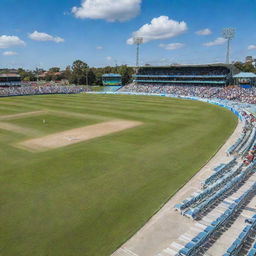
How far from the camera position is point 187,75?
8294cm

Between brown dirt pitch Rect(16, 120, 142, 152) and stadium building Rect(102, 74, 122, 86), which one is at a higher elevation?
stadium building Rect(102, 74, 122, 86)

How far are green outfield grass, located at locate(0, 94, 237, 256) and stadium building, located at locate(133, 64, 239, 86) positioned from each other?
172 ft

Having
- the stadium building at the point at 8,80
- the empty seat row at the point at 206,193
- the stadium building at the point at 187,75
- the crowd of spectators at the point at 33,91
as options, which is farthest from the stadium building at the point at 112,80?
the empty seat row at the point at 206,193

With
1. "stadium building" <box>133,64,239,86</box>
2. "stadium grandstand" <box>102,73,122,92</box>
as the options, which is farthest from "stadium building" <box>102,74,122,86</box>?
"stadium building" <box>133,64,239,86</box>

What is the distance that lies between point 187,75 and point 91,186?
247 ft

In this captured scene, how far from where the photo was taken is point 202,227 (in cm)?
1088

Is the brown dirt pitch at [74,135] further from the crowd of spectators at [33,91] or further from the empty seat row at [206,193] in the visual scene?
the crowd of spectators at [33,91]

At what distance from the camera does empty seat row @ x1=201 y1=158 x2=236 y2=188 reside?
1483 cm

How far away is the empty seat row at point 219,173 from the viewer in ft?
48.7

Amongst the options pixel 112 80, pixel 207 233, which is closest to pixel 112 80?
pixel 112 80

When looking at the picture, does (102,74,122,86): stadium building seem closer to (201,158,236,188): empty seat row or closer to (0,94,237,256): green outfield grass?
(0,94,237,256): green outfield grass

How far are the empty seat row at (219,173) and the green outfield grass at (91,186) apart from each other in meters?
1.58

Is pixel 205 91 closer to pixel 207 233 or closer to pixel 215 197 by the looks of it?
pixel 215 197

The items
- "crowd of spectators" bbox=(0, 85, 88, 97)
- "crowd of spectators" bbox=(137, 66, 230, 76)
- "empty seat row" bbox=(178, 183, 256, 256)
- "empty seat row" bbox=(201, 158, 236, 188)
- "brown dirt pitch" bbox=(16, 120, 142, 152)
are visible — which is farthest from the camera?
"crowd of spectators" bbox=(0, 85, 88, 97)
